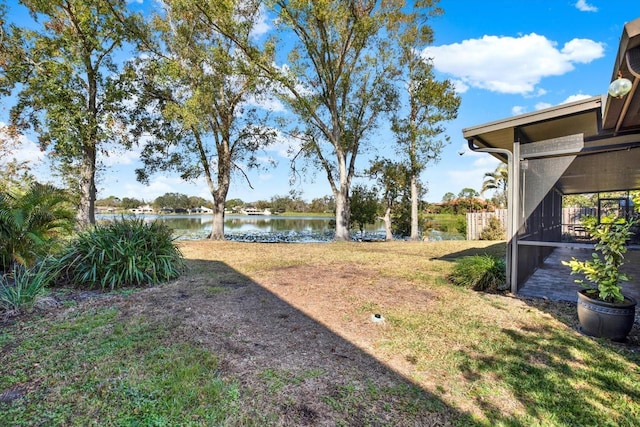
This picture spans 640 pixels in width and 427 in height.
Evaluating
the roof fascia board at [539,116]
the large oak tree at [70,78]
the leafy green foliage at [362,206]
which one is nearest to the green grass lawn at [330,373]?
the roof fascia board at [539,116]

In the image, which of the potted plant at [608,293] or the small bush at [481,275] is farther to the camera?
the small bush at [481,275]

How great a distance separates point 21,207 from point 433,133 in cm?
1378

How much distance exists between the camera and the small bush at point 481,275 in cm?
478

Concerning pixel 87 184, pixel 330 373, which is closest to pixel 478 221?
pixel 330 373

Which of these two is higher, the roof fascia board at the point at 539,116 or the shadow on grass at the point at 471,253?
the roof fascia board at the point at 539,116

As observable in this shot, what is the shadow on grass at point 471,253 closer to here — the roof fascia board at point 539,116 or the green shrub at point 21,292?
the roof fascia board at point 539,116

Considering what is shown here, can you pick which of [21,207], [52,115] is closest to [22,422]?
[21,207]

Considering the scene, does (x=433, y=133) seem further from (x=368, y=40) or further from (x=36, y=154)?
(x=36, y=154)

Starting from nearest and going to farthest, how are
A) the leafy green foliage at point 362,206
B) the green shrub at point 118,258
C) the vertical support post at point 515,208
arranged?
the vertical support post at point 515,208 → the green shrub at point 118,258 → the leafy green foliage at point 362,206

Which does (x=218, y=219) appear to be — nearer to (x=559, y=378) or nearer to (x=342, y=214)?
(x=342, y=214)

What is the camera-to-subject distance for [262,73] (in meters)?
12.5

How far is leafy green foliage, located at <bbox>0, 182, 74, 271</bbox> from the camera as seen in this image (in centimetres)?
455

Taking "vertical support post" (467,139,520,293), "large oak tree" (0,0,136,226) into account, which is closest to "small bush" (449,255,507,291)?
"vertical support post" (467,139,520,293)

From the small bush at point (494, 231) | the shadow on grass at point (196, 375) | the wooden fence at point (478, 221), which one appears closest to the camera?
the shadow on grass at point (196, 375)
